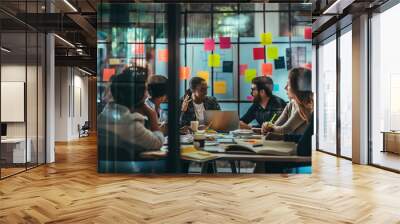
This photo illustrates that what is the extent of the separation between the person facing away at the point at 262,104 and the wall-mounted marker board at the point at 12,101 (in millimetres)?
4407

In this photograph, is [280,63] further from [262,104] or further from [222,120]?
[222,120]

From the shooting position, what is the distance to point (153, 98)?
21.8ft

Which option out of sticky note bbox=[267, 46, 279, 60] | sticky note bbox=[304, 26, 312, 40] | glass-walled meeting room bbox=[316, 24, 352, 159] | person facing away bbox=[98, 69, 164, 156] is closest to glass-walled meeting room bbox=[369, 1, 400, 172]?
glass-walled meeting room bbox=[316, 24, 352, 159]

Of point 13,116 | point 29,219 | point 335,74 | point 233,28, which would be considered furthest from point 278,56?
point 13,116

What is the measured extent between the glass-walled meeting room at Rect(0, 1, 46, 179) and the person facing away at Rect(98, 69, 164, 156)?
6.33ft

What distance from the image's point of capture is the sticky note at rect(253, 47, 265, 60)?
21.7 ft

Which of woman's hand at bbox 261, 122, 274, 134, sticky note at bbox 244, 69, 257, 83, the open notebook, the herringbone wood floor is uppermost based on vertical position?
sticky note at bbox 244, 69, 257, 83

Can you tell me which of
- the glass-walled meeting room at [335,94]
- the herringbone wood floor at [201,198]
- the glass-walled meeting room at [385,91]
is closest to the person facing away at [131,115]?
the herringbone wood floor at [201,198]

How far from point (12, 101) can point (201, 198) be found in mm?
4585

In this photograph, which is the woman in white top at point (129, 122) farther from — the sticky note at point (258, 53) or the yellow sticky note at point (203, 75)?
the sticky note at point (258, 53)

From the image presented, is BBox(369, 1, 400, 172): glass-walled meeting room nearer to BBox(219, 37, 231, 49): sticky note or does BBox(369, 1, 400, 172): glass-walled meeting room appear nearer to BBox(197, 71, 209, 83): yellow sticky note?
BBox(219, 37, 231, 49): sticky note

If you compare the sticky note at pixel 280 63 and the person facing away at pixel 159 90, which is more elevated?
the sticky note at pixel 280 63

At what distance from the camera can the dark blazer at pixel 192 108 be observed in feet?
21.6

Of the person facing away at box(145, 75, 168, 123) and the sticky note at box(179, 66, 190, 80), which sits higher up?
the sticky note at box(179, 66, 190, 80)
